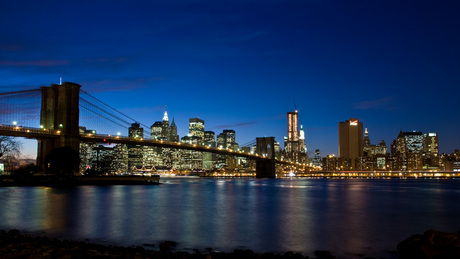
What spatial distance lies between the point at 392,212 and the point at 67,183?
37204mm

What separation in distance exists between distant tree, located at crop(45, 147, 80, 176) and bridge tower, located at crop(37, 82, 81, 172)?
138 inches

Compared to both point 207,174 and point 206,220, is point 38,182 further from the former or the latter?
point 207,174

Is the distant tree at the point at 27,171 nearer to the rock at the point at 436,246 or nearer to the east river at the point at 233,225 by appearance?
the east river at the point at 233,225

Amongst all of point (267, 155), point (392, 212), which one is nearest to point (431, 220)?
point (392, 212)

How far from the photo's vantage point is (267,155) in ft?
381

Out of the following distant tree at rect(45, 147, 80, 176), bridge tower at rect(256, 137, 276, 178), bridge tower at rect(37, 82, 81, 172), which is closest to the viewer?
distant tree at rect(45, 147, 80, 176)

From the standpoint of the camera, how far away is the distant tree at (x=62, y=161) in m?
49.0

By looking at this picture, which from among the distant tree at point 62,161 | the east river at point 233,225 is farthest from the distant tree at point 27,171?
the east river at point 233,225

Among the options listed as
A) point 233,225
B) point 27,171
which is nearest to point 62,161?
point 27,171

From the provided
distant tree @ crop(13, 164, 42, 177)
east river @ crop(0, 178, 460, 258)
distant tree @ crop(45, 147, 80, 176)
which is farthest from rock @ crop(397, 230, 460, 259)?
distant tree @ crop(13, 164, 42, 177)

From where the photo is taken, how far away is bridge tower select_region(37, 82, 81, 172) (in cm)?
5516

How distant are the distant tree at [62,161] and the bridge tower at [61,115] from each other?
351cm

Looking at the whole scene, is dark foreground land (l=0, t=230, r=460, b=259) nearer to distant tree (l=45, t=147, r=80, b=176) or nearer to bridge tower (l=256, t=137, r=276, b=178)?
distant tree (l=45, t=147, r=80, b=176)

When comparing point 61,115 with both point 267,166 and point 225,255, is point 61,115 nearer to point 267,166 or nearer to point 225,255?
point 225,255
